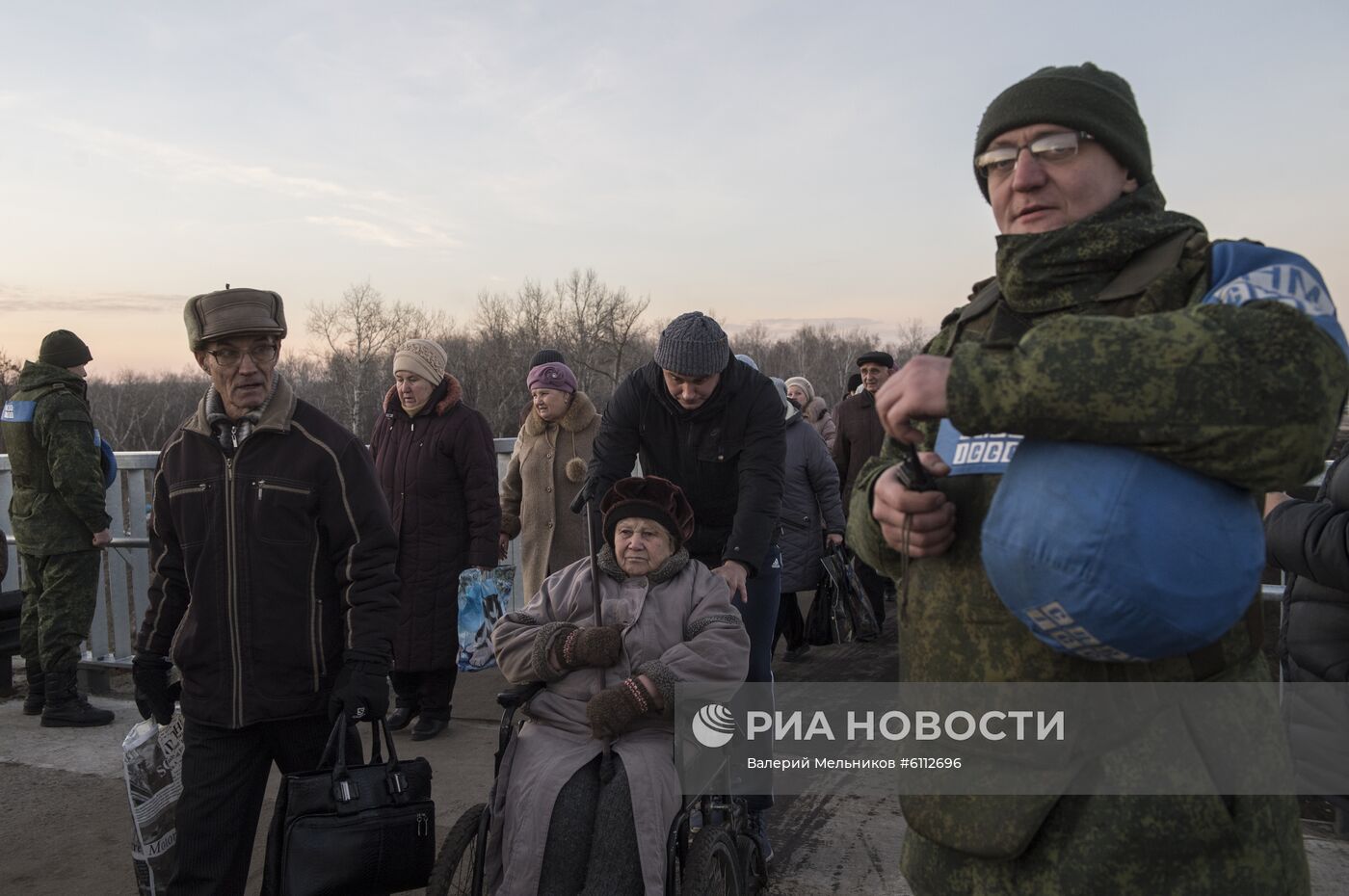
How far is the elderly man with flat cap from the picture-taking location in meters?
2.98

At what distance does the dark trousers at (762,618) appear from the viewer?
155 inches

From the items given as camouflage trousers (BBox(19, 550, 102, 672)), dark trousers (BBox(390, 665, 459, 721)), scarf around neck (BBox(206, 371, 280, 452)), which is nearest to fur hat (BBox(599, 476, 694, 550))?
scarf around neck (BBox(206, 371, 280, 452))

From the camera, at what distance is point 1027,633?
4.79ft

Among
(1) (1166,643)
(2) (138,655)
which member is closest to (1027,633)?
(1) (1166,643)

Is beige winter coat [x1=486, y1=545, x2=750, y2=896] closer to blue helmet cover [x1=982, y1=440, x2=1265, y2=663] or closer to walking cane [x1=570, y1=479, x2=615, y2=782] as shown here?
walking cane [x1=570, y1=479, x2=615, y2=782]

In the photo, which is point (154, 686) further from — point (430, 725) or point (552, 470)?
point (552, 470)

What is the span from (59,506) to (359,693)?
397 cm

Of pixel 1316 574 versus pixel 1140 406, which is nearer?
pixel 1140 406

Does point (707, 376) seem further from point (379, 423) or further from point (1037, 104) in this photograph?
point (379, 423)

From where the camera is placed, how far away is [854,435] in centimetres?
796

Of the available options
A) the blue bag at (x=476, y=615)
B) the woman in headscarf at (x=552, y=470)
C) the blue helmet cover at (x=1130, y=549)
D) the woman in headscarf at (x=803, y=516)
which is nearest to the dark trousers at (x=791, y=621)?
the woman in headscarf at (x=803, y=516)

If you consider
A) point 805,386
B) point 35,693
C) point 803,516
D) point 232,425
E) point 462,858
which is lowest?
point 35,693

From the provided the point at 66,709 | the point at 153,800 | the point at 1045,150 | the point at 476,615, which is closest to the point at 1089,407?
the point at 1045,150

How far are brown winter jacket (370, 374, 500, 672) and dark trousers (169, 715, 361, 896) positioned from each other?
99.3 inches
